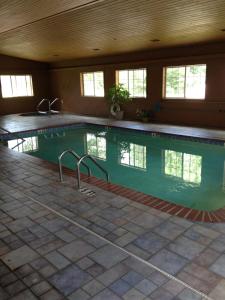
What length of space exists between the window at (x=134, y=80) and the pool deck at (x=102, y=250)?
737cm

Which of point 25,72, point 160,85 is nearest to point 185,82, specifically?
point 160,85

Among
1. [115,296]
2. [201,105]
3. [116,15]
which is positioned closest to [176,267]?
[115,296]

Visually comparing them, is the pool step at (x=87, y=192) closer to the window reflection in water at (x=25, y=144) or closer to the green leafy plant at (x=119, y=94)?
the window reflection in water at (x=25, y=144)

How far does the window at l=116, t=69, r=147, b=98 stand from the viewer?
10.3 meters

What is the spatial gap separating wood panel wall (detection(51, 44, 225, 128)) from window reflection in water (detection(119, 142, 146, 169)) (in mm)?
2690

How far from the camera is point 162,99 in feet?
31.5

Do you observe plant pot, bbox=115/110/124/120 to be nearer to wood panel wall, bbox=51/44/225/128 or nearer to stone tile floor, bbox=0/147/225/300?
wood panel wall, bbox=51/44/225/128

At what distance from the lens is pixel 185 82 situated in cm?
902

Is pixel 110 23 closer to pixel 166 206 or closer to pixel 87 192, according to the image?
pixel 87 192

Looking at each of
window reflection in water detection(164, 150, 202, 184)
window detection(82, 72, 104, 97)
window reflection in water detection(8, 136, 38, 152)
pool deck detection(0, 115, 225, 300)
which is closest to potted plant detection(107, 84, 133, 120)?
window detection(82, 72, 104, 97)

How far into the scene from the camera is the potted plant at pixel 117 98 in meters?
10.4

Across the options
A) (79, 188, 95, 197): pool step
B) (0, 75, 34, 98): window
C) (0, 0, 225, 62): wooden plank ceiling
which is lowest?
(79, 188, 95, 197): pool step

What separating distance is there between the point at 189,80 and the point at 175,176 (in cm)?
495

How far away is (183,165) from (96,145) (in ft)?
8.72
